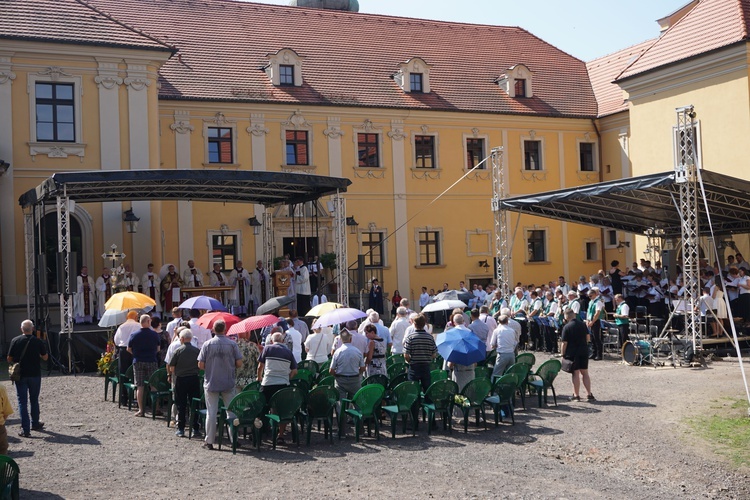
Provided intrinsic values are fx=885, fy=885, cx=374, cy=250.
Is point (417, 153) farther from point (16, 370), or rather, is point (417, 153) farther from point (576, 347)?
point (16, 370)

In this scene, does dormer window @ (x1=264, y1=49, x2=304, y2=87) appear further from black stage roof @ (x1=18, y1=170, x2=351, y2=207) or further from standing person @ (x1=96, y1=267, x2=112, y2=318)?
standing person @ (x1=96, y1=267, x2=112, y2=318)

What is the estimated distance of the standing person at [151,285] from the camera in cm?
2466

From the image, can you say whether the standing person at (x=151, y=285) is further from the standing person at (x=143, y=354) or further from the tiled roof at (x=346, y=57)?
the standing person at (x=143, y=354)

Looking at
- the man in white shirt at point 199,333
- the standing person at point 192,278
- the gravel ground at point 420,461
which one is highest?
the standing person at point 192,278

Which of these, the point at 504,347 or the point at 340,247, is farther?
the point at 340,247

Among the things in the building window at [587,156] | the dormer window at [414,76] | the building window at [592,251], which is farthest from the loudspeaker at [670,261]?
the building window at [587,156]

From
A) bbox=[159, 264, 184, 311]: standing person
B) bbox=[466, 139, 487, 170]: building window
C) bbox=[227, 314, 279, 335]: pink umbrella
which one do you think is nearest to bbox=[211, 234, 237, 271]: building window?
bbox=[159, 264, 184, 311]: standing person

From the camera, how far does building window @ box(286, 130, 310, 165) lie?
106 feet

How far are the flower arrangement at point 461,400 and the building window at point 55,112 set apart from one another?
16691mm

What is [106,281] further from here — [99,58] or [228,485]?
[228,485]

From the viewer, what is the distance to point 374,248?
1316 inches

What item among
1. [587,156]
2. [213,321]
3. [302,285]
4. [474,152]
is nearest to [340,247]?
[302,285]

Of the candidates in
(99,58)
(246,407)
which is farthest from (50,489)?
(99,58)

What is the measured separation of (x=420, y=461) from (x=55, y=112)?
18627mm
